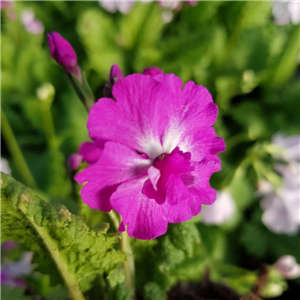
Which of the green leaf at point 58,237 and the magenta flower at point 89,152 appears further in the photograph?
the magenta flower at point 89,152

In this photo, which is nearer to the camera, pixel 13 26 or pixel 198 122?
pixel 198 122

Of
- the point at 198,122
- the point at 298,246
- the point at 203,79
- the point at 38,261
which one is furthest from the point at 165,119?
the point at 298,246

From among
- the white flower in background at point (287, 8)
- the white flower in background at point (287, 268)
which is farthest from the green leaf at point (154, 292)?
the white flower in background at point (287, 8)

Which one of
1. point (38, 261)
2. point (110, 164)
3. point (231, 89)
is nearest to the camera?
point (110, 164)

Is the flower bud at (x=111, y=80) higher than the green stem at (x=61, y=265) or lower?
higher

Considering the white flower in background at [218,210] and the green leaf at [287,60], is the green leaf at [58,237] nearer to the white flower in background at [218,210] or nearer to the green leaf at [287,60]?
the white flower in background at [218,210]

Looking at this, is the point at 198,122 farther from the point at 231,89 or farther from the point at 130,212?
the point at 231,89

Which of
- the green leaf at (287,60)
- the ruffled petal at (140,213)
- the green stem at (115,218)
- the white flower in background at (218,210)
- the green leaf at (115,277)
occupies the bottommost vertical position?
the green leaf at (115,277)

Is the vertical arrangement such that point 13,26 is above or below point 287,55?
above
